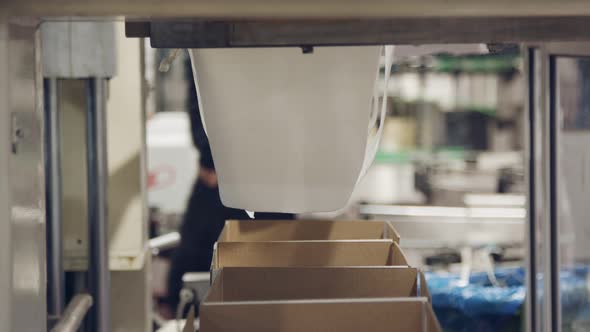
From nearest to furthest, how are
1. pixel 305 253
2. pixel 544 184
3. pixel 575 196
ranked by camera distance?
pixel 305 253
pixel 544 184
pixel 575 196

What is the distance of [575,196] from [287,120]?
5.96 feet

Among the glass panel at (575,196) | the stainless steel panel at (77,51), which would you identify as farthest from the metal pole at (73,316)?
the glass panel at (575,196)

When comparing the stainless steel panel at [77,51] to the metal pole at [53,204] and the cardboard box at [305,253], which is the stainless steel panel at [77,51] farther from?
the cardboard box at [305,253]

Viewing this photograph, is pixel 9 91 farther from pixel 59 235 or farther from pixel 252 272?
pixel 59 235

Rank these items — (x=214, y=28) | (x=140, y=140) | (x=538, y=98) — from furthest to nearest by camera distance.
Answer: (x=538, y=98), (x=140, y=140), (x=214, y=28)

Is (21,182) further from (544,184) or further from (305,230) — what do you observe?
(544,184)

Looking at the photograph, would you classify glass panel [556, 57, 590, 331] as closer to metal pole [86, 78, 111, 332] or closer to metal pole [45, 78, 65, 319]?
metal pole [86, 78, 111, 332]

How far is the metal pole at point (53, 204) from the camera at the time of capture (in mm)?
1348

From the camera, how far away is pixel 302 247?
101cm

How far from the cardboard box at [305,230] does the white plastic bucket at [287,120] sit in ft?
1.18

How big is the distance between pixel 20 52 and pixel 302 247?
0.56 meters

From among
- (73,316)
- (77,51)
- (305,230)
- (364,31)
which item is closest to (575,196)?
(305,230)

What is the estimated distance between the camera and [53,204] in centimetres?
139

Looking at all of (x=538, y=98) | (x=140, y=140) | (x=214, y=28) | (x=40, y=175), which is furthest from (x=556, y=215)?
(x=40, y=175)
